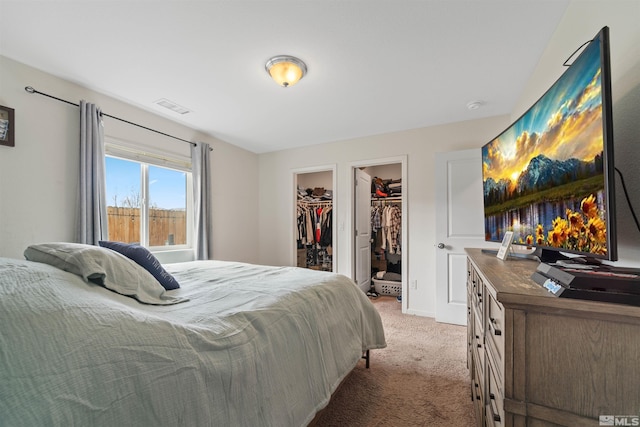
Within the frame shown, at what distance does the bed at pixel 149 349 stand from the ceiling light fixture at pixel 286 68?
1590mm

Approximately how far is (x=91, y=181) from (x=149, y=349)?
91.0 inches

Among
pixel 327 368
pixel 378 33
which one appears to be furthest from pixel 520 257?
pixel 378 33

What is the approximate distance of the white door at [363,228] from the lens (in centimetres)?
394

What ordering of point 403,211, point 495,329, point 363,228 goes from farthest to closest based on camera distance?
point 363,228
point 403,211
point 495,329

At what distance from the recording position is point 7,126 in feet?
6.27

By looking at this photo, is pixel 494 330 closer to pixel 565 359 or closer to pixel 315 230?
pixel 565 359

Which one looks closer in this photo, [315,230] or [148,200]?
[148,200]

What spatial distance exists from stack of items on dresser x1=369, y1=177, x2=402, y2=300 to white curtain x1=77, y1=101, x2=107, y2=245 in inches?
144

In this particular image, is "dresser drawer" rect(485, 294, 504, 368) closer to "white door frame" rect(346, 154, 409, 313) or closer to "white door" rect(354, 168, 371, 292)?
"white door frame" rect(346, 154, 409, 313)

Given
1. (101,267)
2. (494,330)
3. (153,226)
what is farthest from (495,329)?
(153,226)

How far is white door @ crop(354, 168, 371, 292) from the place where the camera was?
3936mm

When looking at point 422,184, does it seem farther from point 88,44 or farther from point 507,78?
point 88,44

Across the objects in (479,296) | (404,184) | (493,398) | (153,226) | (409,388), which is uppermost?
(404,184)

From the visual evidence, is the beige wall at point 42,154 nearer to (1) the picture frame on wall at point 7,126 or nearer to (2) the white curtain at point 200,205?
(1) the picture frame on wall at point 7,126
